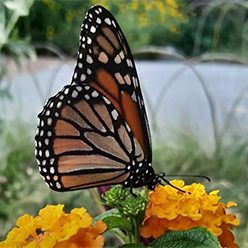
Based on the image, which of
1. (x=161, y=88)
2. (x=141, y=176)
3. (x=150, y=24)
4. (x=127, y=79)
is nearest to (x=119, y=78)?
(x=127, y=79)

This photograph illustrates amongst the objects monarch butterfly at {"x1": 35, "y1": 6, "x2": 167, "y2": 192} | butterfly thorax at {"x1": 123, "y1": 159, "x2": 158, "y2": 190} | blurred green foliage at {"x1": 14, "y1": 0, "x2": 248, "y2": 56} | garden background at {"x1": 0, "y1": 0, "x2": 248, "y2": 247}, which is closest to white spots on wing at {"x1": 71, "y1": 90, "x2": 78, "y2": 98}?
monarch butterfly at {"x1": 35, "y1": 6, "x2": 167, "y2": 192}

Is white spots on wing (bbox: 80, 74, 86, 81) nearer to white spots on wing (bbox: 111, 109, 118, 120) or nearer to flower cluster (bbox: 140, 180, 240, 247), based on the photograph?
white spots on wing (bbox: 111, 109, 118, 120)

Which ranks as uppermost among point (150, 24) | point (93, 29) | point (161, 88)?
point (93, 29)

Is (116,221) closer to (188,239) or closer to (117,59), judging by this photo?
(188,239)

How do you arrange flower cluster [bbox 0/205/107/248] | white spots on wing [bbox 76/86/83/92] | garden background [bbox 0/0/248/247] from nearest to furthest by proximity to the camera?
1. flower cluster [bbox 0/205/107/248]
2. white spots on wing [bbox 76/86/83/92]
3. garden background [bbox 0/0/248/247]

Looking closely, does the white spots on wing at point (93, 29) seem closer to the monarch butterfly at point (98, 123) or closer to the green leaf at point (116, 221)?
the monarch butterfly at point (98, 123)

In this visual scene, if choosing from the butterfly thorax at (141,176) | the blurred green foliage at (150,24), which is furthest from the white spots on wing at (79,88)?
the blurred green foliage at (150,24)

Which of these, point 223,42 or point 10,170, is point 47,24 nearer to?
point 223,42
